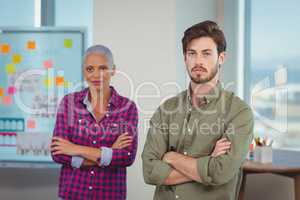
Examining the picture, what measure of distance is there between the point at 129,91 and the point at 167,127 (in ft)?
4.55

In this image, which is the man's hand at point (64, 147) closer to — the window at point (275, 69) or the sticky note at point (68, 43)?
the sticky note at point (68, 43)

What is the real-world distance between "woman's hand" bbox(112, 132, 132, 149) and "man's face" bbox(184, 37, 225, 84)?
21.9 inches

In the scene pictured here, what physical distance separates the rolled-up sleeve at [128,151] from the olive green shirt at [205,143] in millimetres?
243

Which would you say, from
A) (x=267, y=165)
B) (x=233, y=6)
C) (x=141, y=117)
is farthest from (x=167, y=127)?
(x=233, y=6)

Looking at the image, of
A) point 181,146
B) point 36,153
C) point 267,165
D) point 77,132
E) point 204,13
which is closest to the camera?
point 181,146

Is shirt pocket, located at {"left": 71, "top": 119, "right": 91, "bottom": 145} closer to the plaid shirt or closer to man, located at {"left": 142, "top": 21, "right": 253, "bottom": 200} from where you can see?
the plaid shirt

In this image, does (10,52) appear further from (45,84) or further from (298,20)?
(298,20)

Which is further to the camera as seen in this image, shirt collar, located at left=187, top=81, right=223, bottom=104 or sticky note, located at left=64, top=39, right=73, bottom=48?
sticky note, located at left=64, top=39, right=73, bottom=48

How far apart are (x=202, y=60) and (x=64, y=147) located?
88cm

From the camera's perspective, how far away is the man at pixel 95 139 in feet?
6.50

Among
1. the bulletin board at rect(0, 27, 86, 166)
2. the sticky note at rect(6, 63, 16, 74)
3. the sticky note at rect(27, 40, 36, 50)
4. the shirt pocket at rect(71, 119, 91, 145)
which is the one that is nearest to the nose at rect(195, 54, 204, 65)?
the shirt pocket at rect(71, 119, 91, 145)

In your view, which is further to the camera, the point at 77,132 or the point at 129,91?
the point at 129,91

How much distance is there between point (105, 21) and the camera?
10.4 feet

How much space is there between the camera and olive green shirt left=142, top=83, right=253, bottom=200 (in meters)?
1.61
